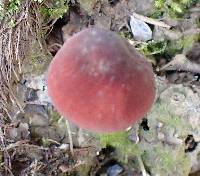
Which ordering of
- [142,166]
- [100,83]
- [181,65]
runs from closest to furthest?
[100,83] → [181,65] → [142,166]

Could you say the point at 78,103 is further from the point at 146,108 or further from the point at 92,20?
the point at 92,20

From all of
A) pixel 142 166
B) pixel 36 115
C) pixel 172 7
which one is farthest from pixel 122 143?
pixel 172 7

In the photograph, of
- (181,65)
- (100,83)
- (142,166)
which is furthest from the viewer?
(142,166)

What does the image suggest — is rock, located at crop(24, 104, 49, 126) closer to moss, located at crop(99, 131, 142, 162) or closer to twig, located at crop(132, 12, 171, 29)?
moss, located at crop(99, 131, 142, 162)

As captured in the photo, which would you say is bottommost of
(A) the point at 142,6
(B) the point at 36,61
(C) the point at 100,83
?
(B) the point at 36,61

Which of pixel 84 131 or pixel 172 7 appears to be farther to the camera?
pixel 84 131

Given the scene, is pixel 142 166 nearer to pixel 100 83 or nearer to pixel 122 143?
pixel 122 143

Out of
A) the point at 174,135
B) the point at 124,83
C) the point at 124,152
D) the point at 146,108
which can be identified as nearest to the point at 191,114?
the point at 174,135
